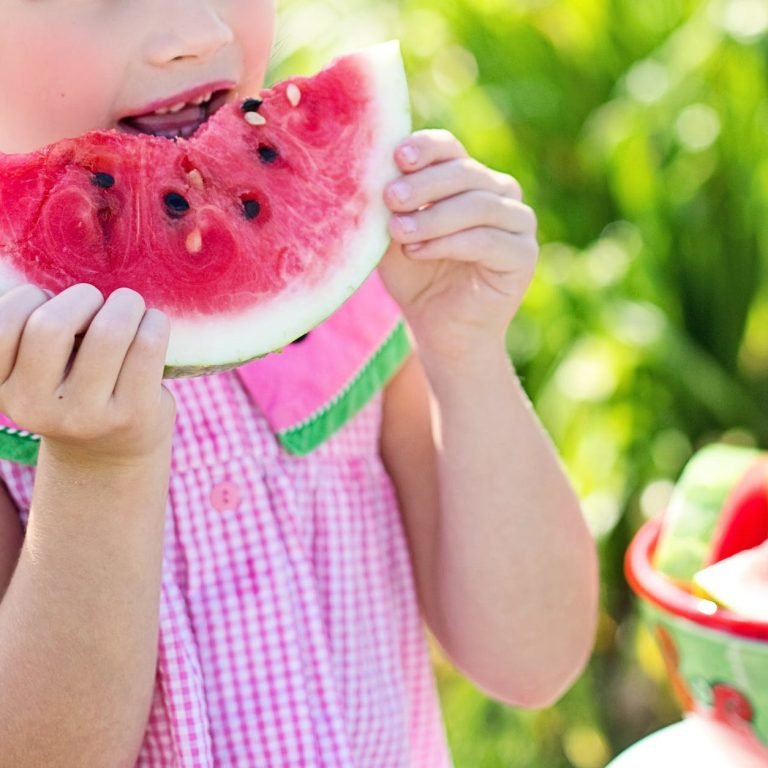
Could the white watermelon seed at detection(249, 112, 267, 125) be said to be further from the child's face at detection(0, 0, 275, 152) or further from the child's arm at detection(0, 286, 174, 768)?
the child's arm at detection(0, 286, 174, 768)

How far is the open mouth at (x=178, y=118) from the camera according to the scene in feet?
4.78

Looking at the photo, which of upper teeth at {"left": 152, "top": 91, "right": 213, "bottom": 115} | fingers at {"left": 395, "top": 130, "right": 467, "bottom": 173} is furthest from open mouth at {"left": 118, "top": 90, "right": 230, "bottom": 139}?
fingers at {"left": 395, "top": 130, "right": 467, "bottom": 173}

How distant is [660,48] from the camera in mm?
3721

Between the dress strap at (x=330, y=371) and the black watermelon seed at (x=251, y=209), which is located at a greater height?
the black watermelon seed at (x=251, y=209)

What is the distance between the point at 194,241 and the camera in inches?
56.7

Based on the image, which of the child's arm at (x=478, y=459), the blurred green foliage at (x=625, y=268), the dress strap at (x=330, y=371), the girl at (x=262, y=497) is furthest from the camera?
the blurred green foliage at (x=625, y=268)

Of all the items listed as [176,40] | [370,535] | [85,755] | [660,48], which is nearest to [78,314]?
[176,40]

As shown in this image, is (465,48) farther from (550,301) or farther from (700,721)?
(700,721)

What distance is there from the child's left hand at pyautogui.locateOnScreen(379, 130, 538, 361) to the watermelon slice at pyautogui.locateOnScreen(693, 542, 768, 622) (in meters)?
0.39

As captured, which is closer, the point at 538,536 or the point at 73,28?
the point at 73,28

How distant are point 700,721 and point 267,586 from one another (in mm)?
533

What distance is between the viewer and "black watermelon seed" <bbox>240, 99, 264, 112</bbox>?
57.7 inches

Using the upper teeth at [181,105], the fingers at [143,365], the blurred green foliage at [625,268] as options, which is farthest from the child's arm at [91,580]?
the blurred green foliage at [625,268]

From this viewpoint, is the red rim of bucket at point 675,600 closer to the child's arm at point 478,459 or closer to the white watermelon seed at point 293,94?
the child's arm at point 478,459
